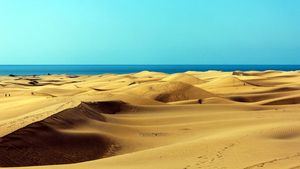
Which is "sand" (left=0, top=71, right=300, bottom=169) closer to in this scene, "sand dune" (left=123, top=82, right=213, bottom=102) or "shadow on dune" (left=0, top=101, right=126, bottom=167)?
"shadow on dune" (left=0, top=101, right=126, bottom=167)

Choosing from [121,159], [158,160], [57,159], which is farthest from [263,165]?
[57,159]

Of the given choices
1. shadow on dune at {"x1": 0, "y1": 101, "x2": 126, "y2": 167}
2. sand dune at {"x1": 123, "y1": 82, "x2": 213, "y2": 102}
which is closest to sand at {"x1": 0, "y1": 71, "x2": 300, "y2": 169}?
shadow on dune at {"x1": 0, "y1": 101, "x2": 126, "y2": 167}

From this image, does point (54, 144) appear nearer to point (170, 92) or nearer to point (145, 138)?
point (145, 138)

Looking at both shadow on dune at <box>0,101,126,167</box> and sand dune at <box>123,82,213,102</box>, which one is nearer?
shadow on dune at <box>0,101,126,167</box>

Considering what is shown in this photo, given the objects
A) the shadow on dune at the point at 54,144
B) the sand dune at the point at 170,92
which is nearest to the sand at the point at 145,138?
the shadow on dune at the point at 54,144

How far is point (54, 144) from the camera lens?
42.7 ft

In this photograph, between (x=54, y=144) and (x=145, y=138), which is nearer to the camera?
(x=54, y=144)

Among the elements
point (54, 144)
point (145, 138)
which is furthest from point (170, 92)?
point (54, 144)

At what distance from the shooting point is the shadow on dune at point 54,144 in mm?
11570

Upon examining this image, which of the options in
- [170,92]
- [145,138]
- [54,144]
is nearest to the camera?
[54,144]

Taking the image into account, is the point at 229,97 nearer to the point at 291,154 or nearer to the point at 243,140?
the point at 243,140

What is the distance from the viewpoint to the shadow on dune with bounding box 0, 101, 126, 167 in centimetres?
1157

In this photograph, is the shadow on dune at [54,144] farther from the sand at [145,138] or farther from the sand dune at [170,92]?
the sand dune at [170,92]

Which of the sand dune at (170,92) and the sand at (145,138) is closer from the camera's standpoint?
the sand at (145,138)
